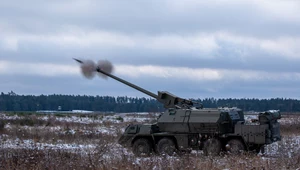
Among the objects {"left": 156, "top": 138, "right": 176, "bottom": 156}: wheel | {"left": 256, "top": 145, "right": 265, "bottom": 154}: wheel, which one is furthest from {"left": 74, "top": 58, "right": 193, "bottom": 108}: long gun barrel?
{"left": 256, "top": 145, "right": 265, "bottom": 154}: wheel

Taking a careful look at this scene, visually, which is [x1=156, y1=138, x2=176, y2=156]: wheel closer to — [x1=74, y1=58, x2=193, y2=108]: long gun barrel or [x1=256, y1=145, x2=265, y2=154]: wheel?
[x1=74, y1=58, x2=193, y2=108]: long gun barrel

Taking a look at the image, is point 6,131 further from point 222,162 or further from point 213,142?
point 222,162

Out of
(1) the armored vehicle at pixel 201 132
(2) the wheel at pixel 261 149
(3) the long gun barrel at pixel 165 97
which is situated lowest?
(2) the wheel at pixel 261 149

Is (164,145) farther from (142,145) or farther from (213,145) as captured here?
(213,145)

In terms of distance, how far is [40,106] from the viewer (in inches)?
4653

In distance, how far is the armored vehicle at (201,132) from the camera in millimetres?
22141

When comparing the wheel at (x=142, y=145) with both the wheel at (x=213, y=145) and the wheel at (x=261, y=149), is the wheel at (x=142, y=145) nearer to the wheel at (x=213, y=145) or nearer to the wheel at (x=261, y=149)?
the wheel at (x=213, y=145)

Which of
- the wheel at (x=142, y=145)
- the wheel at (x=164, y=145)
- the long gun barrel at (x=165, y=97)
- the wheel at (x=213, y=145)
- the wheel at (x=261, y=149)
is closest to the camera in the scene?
the wheel at (x=213, y=145)

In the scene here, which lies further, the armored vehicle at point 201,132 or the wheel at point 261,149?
the wheel at point 261,149

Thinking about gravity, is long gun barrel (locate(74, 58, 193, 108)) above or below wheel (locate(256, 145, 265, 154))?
above

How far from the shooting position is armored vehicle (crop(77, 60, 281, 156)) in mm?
22141

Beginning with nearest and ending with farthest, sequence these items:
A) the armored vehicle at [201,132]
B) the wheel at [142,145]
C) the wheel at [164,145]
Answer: the armored vehicle at [201,132], the wheel at [164,145], the wheel at [142,145]

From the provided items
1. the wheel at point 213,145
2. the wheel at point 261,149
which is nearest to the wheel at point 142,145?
the wheel at point 213,145

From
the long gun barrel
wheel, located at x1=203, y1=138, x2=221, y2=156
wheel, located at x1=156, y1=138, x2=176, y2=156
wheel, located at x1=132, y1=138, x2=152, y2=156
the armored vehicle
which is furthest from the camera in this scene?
the long gun barrel
